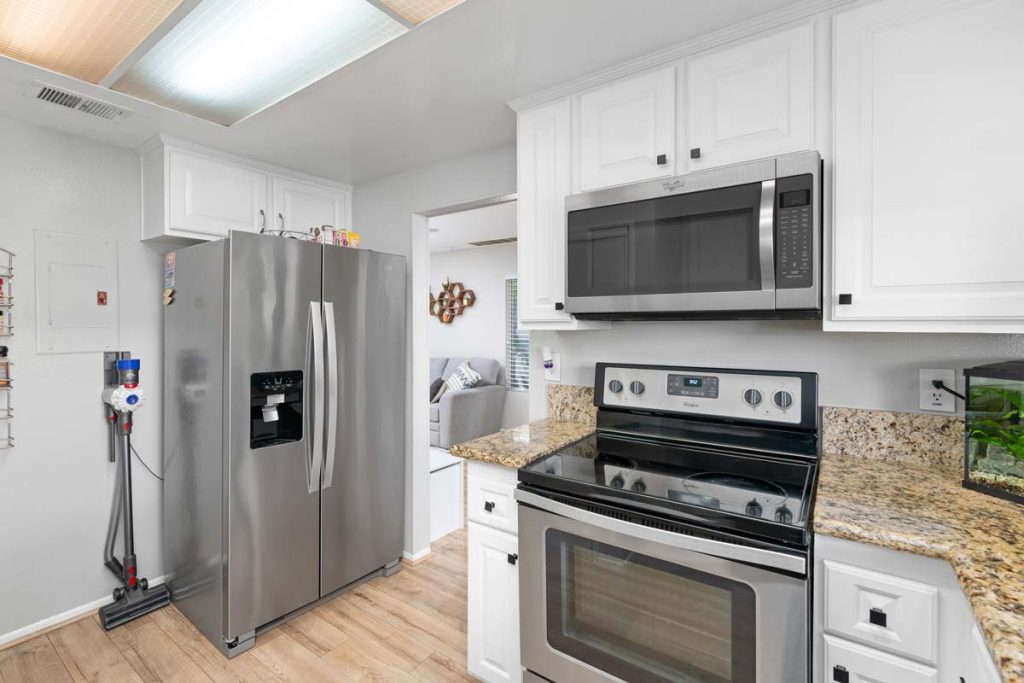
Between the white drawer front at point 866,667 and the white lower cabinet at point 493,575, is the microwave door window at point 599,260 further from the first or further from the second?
the white drawer front at point 866,667

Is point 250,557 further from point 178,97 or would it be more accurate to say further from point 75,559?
point 178,97

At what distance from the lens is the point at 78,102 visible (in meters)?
2.00

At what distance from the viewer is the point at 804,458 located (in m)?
1.56

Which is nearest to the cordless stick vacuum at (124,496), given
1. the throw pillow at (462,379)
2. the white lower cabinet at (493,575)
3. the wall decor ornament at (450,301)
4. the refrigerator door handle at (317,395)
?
the refrigerator door handle at (317,395)

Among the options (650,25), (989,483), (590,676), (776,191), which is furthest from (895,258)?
(590,676)

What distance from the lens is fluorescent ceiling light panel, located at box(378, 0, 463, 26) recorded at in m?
1.40

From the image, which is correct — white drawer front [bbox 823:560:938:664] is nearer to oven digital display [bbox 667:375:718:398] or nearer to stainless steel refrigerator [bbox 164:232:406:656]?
oven digital display [bbox 667:375:718:398]

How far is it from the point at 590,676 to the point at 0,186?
9.99 feet

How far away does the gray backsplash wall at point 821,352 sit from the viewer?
147 cm

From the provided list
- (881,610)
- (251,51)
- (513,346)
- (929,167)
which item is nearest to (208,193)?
(251,51)

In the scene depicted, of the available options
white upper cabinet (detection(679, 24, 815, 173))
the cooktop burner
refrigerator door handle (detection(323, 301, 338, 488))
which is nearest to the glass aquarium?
the cooktop burner

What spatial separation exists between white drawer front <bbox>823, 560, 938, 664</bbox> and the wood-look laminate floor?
55.8 inches

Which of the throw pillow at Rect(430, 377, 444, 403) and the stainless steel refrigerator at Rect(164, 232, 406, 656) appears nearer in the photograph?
the stainless steel refrigerator at Rect(164, 232, 406, 656)

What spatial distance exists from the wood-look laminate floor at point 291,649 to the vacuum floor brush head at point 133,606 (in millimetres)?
34
